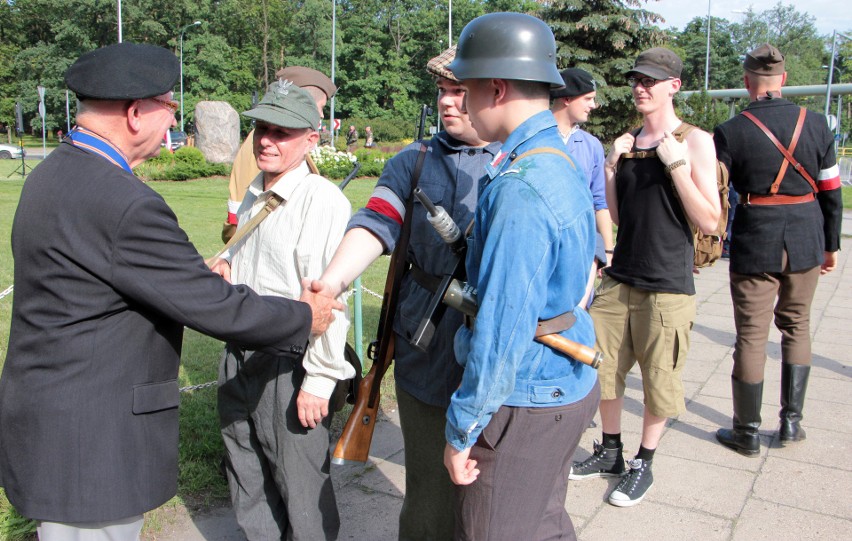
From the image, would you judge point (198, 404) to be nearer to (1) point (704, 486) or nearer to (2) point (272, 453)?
(2) point (272, 453)

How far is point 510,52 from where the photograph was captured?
6.79 ft

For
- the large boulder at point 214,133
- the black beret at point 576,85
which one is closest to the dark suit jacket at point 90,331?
the black beret at point 576,85

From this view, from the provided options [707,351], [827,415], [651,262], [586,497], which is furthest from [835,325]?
[586,497]

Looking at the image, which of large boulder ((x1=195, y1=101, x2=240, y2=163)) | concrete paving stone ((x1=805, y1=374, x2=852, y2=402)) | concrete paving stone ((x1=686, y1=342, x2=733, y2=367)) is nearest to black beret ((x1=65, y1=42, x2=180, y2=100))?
concrete paving stone ((x1=805, y1=374, x2=852, y2=402))

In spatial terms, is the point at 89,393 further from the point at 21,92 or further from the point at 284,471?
the point at 21,92

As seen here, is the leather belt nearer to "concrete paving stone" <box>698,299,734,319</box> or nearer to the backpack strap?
the backpack strap

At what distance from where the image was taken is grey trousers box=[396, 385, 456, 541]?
287 cm

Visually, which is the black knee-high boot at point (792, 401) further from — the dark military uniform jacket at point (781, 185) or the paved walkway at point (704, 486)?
the dark military uniform jacket at point (781, 185)

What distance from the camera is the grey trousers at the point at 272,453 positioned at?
2.96 meters

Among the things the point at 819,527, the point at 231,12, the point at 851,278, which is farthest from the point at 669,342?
the point at 231,12

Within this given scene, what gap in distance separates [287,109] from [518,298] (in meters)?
1.47

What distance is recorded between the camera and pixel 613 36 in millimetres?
28172

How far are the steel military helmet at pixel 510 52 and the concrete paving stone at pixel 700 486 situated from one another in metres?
2.61

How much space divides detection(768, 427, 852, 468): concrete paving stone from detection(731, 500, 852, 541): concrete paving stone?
704mm
